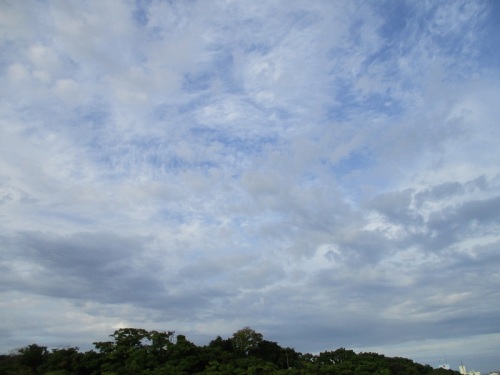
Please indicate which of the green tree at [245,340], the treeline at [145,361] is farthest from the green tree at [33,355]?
the green tree at [245,340]

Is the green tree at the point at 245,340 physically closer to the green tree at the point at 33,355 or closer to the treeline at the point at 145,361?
the treeline at the point at 145,361

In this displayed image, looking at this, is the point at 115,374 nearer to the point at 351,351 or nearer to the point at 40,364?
the point at 40,364

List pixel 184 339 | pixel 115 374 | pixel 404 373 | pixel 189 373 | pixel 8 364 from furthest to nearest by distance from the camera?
1. pixel 404 373
2. pixel 184 339
3. pixel 189 373
4. pixel 8 364
5. pixel 115 374

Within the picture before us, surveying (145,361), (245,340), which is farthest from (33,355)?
(245,340)

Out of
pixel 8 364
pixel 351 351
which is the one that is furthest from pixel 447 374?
pixel 8 364

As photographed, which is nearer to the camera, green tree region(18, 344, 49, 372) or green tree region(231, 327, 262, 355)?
green tree region(18, 344, 49, 372)

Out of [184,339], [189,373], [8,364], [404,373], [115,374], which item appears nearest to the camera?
[115,374]

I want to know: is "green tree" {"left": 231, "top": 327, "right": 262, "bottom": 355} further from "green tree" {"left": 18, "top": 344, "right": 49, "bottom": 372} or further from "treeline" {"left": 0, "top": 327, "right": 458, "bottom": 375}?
"green tree" {"left": 18, "top": 344, "right": 49, "bottom": 372}

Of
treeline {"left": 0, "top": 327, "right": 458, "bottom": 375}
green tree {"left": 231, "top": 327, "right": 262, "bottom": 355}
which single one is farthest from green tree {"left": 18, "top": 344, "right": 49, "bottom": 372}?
green tree {"left": 231, "top": 327, "right": 262, "bottom": 355}

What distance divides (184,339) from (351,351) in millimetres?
31425

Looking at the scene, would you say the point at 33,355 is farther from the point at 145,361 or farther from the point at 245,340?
the point at 245,340

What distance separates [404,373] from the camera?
219 feet

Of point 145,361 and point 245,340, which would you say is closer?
point 145,361

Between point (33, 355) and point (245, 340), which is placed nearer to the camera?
point (33, 355)
